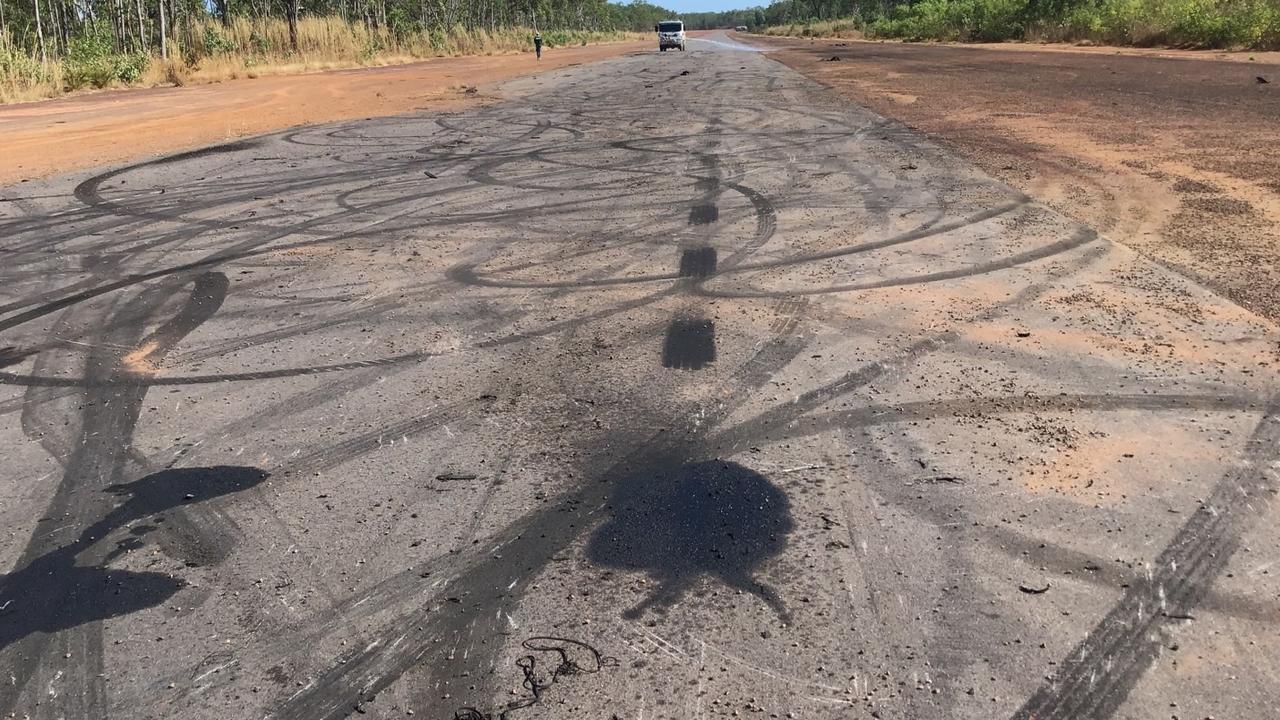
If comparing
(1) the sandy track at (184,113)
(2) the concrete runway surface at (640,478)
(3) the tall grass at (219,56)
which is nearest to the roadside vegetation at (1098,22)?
(1) the sandy track at (184,113)

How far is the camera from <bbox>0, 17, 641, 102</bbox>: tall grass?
24.0 m

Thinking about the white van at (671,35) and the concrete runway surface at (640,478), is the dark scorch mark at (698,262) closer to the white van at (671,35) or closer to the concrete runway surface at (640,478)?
the concrete runway surface at (640,478)

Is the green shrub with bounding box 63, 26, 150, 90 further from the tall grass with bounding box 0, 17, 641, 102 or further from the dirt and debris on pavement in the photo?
the dirt and debris on pavement

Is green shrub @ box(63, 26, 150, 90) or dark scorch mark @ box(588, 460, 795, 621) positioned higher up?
green shrub @ box(63, 26, 150, 90)

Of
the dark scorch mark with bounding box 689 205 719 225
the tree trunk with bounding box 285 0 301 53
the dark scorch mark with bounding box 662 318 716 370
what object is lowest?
the dark scorch mark with bounding box 662 318 716 370

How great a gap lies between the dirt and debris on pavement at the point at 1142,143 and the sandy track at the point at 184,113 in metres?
11.8

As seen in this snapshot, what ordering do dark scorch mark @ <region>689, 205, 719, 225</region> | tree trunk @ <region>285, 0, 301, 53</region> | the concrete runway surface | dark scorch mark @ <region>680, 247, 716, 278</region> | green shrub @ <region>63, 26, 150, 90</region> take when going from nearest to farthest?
the concrete runway surface < dark scorch mark @ <region>680, 247, 716, 278</region> < dark scorch mark @ <region>689, 205, 719, 225</region> < green shrub @ <region>63, 26, 150, 90</region> < tree trunk @ <region>285, 0, 301, 53</region>

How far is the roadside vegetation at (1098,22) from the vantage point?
29062 mm

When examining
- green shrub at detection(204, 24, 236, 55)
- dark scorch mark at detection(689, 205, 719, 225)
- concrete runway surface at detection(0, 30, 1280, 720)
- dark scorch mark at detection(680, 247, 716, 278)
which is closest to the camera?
concrete runway surface at detection(0, 30, 1280, 720)

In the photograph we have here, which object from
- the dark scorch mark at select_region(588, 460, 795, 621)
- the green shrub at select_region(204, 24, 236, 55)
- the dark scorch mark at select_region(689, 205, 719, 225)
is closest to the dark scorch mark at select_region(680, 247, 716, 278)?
the dark scorch mark at select_region(689, 205, 719, 225)

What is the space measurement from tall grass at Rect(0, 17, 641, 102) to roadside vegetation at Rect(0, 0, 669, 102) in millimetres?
40

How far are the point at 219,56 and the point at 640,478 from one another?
35.8 metres

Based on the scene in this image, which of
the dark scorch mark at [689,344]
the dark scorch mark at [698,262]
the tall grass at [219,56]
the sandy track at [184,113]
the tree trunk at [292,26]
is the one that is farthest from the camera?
the tree trunk at [292,26]

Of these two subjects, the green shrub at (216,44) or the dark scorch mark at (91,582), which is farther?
the green shrub at (216,44)
